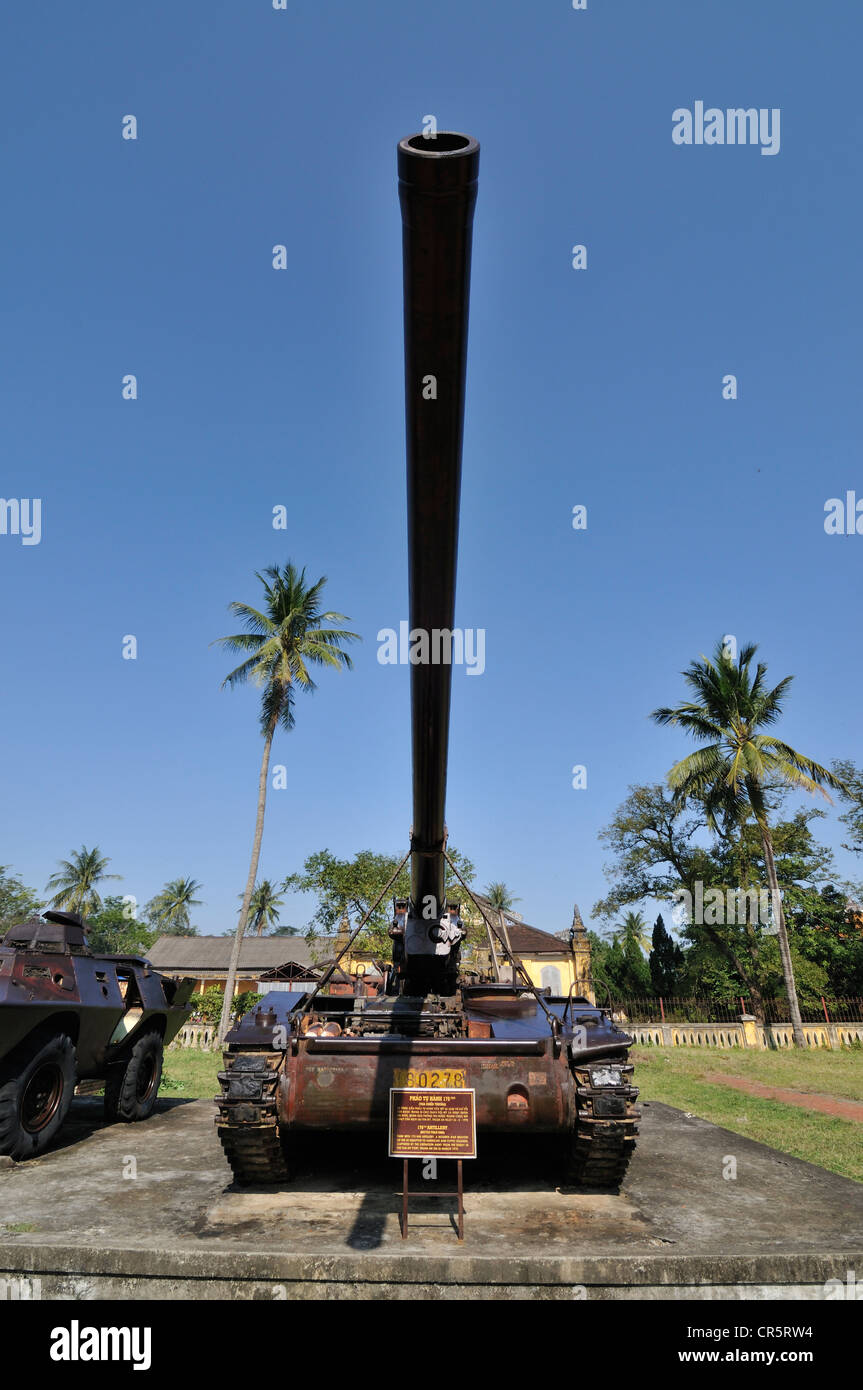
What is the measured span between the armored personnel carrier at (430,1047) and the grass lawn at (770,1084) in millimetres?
3147

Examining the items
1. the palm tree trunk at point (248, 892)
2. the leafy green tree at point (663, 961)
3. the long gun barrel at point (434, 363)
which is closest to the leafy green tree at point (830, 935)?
the leafy green tree at point (663, 961)

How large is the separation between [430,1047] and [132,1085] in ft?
15.3

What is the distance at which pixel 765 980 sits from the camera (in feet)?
92.8

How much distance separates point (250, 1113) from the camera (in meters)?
5.40

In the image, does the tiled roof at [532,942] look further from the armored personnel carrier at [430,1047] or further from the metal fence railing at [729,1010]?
the armored personnel carrier at [430,1047]

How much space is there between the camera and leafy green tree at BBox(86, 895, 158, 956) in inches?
2525

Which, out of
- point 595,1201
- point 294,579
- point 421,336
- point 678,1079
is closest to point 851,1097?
point 678,1079

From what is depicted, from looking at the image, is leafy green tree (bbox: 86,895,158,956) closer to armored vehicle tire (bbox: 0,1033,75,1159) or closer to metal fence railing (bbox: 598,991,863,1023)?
metal fence railing (bbox: 598,991,863,1023)

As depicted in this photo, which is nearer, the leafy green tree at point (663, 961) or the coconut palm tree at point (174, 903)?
the leafy green tree at point (663, 961)

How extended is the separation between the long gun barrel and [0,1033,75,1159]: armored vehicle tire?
4.86m

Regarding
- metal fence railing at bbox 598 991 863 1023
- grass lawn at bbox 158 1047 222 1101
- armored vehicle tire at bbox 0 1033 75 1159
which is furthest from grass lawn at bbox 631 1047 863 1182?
armored vehicle tire at bbox 0 1033 75 1159

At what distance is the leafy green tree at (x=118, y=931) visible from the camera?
64.1m
